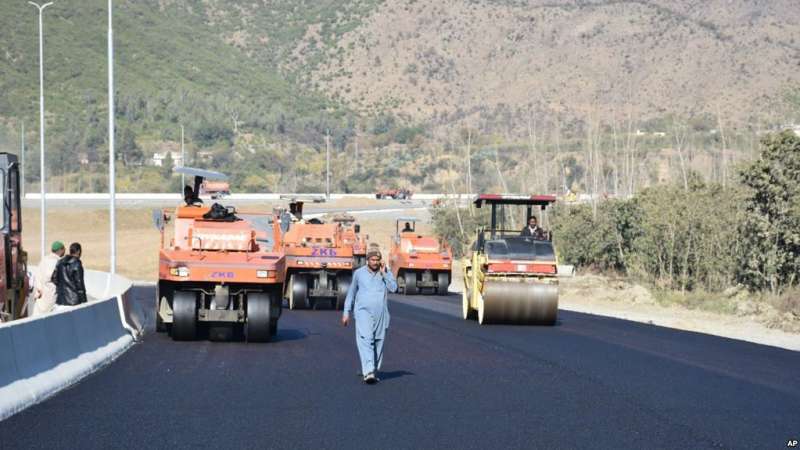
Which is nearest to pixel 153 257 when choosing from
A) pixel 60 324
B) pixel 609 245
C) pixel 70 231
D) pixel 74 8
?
pixel 70 231

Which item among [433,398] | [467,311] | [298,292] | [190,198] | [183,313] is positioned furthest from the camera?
[298,292]

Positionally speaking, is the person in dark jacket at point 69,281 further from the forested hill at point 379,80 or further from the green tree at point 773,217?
the forested hill at point 379,80

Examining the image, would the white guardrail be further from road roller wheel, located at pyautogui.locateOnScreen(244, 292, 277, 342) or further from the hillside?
the hillside

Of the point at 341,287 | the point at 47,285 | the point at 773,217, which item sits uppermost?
the point at 773,217

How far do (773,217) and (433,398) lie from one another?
26.1 metres

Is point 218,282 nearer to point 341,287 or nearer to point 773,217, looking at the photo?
point 341,287

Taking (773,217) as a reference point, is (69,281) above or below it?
below

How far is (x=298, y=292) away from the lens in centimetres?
3228

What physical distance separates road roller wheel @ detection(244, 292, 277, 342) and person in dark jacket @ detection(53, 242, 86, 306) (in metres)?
3.16

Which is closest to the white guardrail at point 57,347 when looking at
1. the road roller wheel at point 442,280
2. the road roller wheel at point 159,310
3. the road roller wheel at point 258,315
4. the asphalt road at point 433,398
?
the asphalt road at point 433,398

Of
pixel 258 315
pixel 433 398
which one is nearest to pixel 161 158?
pixel 258 315

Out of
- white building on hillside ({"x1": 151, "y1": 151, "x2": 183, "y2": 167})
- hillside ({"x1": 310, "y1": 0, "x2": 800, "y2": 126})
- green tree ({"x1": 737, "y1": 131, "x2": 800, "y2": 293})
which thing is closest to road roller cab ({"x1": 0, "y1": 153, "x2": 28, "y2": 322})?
green tree ({"x1": 737, "y1": 131, "x2": 800, "y2": 293})

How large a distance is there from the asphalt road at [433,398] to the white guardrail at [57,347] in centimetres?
26

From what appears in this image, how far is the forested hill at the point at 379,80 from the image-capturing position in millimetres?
118875
